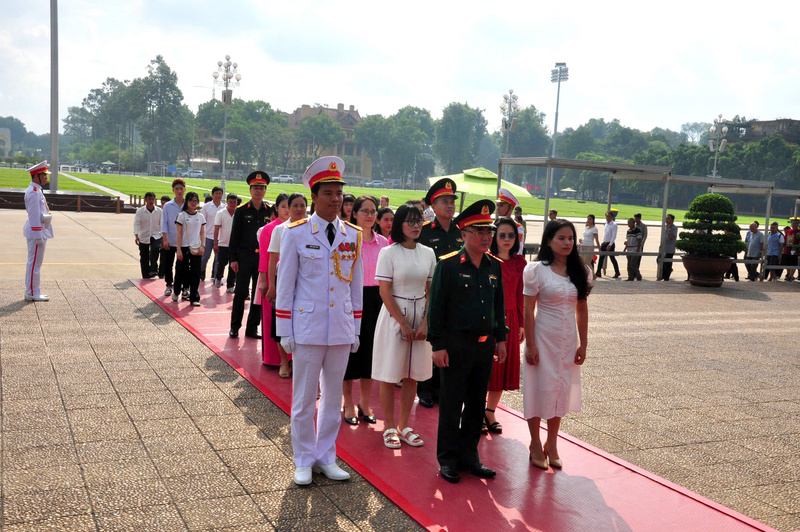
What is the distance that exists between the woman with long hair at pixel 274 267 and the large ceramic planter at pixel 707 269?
12108mm

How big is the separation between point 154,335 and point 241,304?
1154 mm

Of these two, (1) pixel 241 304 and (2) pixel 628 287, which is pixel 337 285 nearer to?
(1) pixel 241 304

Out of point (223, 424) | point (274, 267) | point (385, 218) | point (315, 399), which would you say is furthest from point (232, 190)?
point (315, 399)

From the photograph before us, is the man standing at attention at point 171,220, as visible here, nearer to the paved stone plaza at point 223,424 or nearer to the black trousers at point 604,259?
the paved stone plaza at point 223,424

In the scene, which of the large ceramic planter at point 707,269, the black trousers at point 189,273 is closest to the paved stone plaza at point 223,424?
the black trousers at point 189,273

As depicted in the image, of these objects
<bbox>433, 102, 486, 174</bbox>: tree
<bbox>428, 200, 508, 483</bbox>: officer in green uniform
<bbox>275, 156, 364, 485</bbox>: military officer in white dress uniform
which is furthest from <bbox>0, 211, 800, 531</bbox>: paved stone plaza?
<bbox>433, 102, 486, 174</bbox>: tree

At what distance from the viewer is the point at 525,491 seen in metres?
4.31

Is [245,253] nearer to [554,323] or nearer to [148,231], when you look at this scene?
[554,323]

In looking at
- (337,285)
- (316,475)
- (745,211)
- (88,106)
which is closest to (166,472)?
(316,475)

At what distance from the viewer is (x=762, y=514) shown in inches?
165

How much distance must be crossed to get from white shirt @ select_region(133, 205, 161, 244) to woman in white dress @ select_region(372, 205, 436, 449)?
8.91 m

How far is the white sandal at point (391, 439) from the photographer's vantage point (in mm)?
4914

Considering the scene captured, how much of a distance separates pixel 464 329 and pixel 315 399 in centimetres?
109

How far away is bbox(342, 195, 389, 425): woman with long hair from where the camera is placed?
5449 millimetres
